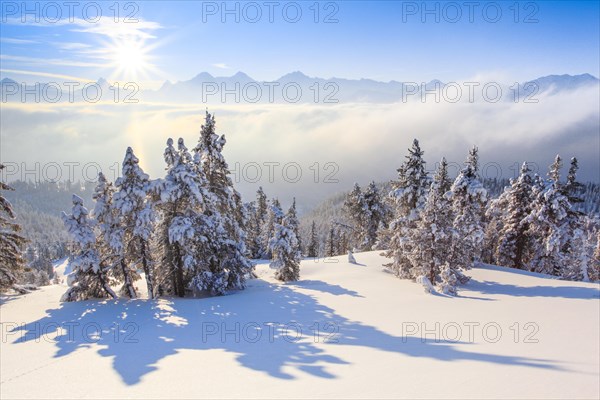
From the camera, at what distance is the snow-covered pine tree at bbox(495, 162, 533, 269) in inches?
1400

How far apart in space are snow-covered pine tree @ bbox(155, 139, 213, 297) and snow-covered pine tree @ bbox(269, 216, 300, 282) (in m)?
7.23

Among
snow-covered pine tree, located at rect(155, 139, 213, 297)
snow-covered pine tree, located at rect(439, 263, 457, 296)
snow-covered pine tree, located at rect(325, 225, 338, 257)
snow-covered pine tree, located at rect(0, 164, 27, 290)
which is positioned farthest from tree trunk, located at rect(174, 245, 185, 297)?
snow-covered pine tree, located at rect(325, 225, 338, 257)

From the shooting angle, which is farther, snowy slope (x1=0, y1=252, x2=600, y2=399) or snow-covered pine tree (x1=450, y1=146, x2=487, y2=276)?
snow-covered pine tree (x1=450, y1=146, x2=487, y2=276)

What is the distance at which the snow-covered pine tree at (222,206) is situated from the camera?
2702 centimetres

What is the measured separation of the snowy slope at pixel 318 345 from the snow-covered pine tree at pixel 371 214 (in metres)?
30.5

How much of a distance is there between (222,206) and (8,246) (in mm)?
15769

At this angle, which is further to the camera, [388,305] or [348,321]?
[388,305]

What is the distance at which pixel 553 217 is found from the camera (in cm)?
3338

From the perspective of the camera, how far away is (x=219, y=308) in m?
20.5

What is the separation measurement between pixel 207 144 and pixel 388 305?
1953cm

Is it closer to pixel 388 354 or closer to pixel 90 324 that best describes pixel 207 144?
pixel 90 324

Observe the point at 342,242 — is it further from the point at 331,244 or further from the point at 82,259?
the point at 82,259

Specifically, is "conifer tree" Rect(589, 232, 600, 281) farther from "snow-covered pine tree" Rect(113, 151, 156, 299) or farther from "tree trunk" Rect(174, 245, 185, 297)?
"snow-covered pine tree" Rect(113, 151, 156, 299)

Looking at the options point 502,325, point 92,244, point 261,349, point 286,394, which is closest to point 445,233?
point 502,325
